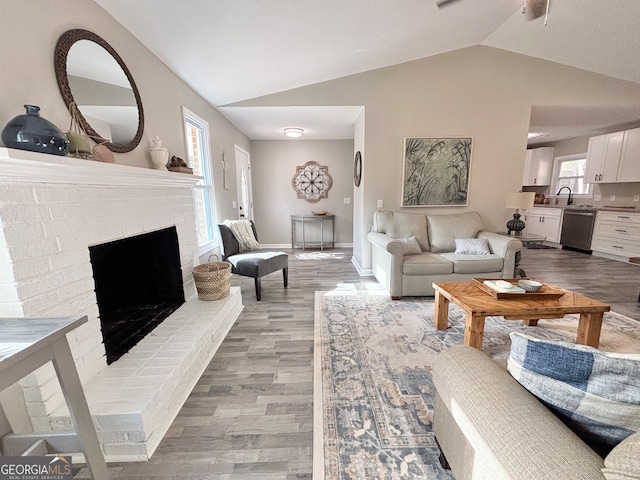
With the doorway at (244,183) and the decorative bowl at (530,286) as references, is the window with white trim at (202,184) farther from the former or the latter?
the decorative bowl at (530,286)

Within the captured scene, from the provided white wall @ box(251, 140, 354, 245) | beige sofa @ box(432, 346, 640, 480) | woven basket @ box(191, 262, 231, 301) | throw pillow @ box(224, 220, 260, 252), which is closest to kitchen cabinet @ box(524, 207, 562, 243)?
white wall @ box(251, 140, 354, 245)

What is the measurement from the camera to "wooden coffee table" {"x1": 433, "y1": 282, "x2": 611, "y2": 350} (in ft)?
6.01

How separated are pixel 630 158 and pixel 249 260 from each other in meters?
6.52

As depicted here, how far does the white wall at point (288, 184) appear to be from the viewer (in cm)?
570

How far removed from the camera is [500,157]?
3.80 metres

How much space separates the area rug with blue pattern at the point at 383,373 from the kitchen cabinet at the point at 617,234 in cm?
288

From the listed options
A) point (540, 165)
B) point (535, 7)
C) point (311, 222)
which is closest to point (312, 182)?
point (311, 222)

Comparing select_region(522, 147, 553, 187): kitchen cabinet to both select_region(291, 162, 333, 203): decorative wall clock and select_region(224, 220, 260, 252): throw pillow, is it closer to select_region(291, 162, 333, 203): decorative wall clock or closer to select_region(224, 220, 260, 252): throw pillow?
select_region(291, 162, 333, 203): decorative wall clock

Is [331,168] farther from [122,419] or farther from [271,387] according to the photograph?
[122,419]

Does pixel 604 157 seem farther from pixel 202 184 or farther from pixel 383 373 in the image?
pixel 202 184

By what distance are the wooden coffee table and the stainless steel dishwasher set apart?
14.2 ft

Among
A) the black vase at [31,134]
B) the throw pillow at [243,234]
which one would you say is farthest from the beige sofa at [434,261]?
the black vase at [31,134]

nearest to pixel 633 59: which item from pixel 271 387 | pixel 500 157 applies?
pixel 500 157

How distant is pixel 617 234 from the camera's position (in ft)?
15.1
